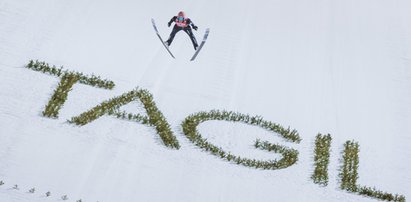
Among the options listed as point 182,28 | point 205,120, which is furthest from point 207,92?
point 182,28

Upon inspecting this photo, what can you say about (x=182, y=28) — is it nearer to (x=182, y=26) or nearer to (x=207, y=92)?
(x=182, y=26)

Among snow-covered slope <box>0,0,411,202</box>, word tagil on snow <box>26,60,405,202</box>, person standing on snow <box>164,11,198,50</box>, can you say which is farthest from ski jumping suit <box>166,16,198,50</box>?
word tagil on snow <box>26,60,405,202</box>

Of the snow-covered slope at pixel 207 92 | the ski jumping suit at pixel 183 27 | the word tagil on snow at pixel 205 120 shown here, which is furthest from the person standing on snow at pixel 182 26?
the word tagil on snow at pixel 205 120

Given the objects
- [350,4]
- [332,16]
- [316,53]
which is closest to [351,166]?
[316,53]

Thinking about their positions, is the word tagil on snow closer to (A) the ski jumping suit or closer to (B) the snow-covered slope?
(B) the snow-covered slope

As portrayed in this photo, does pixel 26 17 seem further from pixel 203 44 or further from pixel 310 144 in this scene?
pixel 310 144

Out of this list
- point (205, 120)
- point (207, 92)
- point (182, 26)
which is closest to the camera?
point (205, 120)
